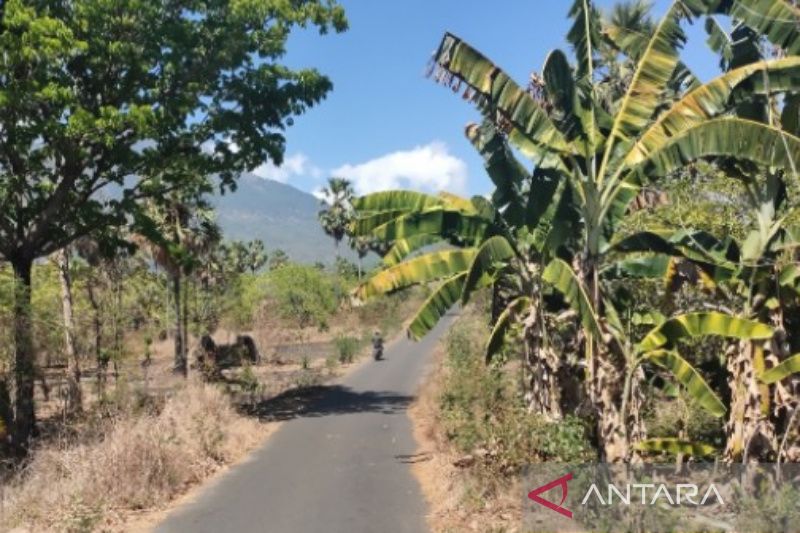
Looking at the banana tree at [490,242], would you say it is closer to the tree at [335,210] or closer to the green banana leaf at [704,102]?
the green banana leaf at [704,102]

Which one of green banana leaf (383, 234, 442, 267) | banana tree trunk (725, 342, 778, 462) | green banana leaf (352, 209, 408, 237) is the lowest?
banana tree trunk (725, 342, 778, 462)

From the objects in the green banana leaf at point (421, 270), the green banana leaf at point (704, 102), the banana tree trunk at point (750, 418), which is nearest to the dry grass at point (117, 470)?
the green banana leaf at point (421, 270)

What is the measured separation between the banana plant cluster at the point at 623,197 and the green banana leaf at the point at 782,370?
2 cm

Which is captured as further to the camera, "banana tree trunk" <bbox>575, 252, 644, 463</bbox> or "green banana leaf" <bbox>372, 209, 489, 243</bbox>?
"green banana leaf" <bbox>372, 209, 489, 243</bbox>

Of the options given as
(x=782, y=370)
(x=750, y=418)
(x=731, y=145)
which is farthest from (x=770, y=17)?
(x=750, y=418)

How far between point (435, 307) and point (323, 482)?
4044 mm

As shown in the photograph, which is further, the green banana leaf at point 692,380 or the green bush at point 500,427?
the green bush at point 500,427

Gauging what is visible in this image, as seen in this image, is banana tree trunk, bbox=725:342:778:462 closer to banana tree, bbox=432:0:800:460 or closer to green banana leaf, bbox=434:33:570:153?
banana tree, bbox=432:0:800:460

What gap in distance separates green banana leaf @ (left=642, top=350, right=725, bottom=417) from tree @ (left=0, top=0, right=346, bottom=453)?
11.9 metres

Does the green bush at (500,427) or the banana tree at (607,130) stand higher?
the banana tree at (607,130)

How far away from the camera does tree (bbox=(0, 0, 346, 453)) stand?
594 inches

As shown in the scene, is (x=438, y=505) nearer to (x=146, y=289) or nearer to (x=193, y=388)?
(x=193, y=388)

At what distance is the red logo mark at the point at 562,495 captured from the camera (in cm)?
890

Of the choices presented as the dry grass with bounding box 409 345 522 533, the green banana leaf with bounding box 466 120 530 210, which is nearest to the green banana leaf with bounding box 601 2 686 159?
the green banana leaf with bounding box 466 120 530 210
